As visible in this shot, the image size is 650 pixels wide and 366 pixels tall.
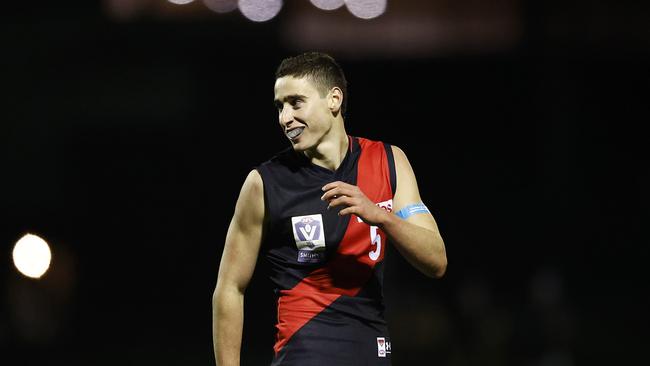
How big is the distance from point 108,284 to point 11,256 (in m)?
2.24

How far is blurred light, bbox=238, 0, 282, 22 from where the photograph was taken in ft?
69.3

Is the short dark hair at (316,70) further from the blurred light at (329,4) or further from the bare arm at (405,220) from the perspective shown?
the blurred light at (329,4)

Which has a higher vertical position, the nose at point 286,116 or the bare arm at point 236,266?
the nose at point 286,116

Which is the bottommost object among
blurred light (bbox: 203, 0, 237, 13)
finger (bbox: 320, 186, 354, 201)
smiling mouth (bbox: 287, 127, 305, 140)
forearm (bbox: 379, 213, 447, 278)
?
forearm (bbox: 379, 213, 447, 278)

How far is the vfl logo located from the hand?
407 millimetres

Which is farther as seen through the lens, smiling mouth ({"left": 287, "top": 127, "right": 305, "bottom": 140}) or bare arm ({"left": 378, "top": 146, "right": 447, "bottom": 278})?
smiling mouth ({"left": 287, "top": 127, "right": 305, "bottom": 140})

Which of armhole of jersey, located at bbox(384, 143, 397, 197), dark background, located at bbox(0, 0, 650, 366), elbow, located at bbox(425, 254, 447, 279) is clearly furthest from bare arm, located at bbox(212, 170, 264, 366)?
dark background, located at bbox(0, 0, 650, 366)

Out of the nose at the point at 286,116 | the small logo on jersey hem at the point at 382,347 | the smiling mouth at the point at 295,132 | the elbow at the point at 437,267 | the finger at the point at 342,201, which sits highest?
the nose at the point at 286,116

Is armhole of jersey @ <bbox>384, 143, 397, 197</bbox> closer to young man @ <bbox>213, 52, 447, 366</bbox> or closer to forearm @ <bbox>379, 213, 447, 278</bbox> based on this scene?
young man @ <bbox>213, 52, 447, 366</bbox>

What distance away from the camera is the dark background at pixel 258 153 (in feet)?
53.4

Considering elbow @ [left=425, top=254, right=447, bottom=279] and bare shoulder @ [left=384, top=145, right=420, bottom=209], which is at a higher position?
bare shoulder @ [left=384, top=145, right=420, bottom=209]

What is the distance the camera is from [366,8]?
2138 centimetres

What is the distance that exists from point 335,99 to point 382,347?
99 centimetres

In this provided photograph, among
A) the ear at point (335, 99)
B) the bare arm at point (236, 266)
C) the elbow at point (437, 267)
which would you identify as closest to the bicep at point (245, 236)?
the bare arm at point (236, 266)
